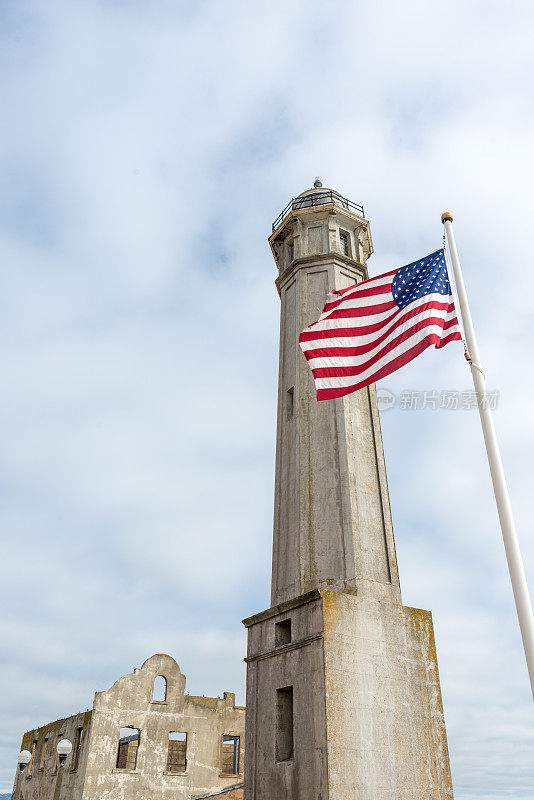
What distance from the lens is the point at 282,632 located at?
16844 mm

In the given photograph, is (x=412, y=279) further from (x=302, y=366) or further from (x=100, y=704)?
(x=100, y=704)

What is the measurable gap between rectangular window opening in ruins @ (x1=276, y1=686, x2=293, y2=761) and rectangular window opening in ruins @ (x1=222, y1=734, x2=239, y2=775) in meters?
21.6

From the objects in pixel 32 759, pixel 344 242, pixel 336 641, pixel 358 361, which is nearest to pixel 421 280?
pixel 358 361

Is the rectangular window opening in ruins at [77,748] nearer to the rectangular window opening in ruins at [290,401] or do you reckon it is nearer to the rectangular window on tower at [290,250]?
the rectangular window opening in ruins at [290,401]

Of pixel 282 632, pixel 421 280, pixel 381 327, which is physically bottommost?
pixel 282 632

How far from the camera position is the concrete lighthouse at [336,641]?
14258 millimetres

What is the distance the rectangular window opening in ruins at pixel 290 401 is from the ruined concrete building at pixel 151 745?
2041 centimetres

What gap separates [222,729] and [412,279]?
30.3 metres

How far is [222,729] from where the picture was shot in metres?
34.3

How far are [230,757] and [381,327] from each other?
115 feet

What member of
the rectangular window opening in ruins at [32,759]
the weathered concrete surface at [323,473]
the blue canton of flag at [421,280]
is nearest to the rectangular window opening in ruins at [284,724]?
the weathered concrete surface at [323,473]

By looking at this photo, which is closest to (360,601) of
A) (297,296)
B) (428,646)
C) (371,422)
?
(428,646)

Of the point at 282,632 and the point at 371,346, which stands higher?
the point at 371,346

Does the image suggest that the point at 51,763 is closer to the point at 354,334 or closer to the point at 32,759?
the point at 32,759
